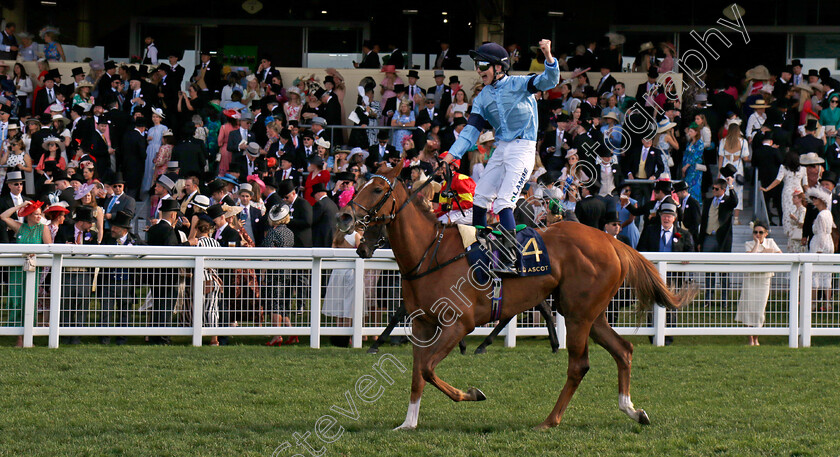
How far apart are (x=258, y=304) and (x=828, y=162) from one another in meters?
8.70

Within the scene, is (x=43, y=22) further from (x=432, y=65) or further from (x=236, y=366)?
(x=236, y=366)

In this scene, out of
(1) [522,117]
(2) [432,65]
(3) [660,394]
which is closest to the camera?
(1) [522,117]

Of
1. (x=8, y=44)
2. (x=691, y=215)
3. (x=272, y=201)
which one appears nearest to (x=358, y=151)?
(x=272, y=201)

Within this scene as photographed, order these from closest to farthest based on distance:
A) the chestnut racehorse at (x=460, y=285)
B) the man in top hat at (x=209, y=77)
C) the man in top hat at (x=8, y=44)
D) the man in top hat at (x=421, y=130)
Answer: the chestnut racehorse at (x=460, y=285) < the man in top hat at (x=421, y=130) < the man in top hat at (x=209, y=77) < the man in top hat at (x=8, y=44)

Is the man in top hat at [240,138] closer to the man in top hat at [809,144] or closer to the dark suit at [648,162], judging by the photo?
the dark suit at [648,162]

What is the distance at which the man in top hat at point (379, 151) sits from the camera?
13.6 metres

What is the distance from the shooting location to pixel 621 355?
599 cm

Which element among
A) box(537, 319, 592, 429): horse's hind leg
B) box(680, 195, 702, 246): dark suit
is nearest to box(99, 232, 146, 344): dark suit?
box(537, 319, 592, 429): horse's hind leg

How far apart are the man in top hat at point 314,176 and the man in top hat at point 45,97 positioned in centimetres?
613

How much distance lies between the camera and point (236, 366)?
7.55 meters

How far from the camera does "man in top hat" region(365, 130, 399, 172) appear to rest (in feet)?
44.7

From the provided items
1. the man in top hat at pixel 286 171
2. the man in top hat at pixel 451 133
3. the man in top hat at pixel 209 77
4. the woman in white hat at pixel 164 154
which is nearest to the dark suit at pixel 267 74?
the man in top hat at pixel 209 77

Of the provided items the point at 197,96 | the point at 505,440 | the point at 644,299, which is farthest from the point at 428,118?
the point at 505,440

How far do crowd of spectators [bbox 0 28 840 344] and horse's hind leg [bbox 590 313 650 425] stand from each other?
207 cm
